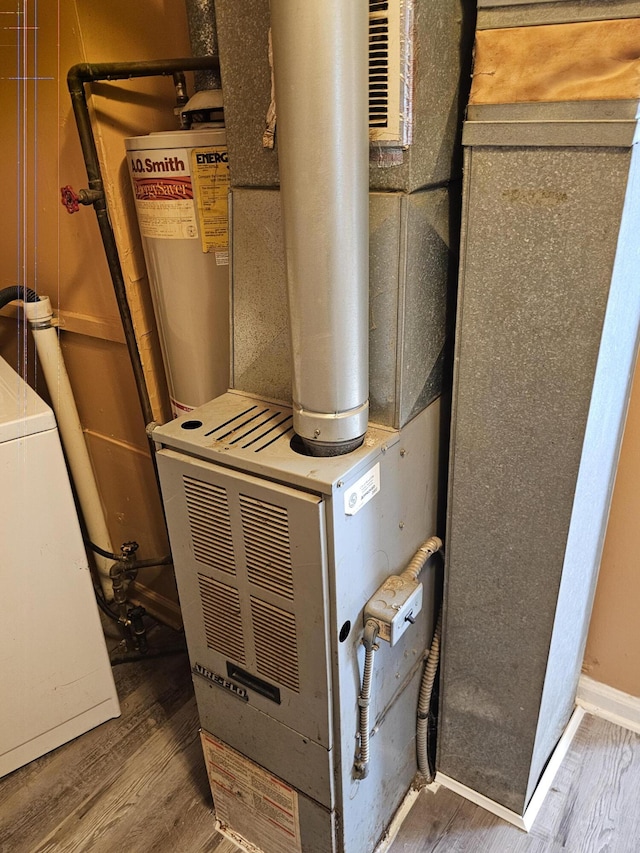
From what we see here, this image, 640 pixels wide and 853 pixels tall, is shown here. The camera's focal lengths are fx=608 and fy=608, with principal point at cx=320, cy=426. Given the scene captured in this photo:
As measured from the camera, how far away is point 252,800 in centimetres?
127

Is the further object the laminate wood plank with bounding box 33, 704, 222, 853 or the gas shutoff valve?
the laminate wood plank with bounding box 33, 704, 222, 853

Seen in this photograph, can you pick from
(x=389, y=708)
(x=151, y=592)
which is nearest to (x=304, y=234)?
(x=389, y=708)

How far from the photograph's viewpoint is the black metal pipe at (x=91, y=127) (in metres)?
1.13

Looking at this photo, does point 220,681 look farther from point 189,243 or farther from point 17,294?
point 17,294

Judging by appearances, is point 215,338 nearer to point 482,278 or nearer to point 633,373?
point 482,278

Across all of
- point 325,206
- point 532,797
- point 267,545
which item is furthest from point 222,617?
point 532,797

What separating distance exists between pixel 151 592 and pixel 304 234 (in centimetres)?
151

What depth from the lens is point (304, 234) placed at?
809 millimetres

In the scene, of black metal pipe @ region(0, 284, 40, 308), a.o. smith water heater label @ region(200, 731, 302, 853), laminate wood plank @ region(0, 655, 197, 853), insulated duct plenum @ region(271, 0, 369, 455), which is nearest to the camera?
insulated duct plenum @ region(271, 0, 369, 455)

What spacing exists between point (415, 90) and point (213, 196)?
17.3 inches

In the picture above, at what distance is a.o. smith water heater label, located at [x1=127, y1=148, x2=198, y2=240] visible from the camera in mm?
1115

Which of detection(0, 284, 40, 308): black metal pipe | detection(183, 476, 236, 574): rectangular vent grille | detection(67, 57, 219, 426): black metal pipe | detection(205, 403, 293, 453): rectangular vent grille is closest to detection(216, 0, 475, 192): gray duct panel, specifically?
detection(67, 57, 219, 426): black metal pipe

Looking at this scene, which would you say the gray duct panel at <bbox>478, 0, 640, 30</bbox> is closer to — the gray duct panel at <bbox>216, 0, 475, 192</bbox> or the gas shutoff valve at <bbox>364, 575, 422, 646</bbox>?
the gray duct panel at <bbox>216, 0, 475, 192</bbox>

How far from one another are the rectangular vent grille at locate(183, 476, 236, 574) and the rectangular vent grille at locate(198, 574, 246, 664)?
5 cm
